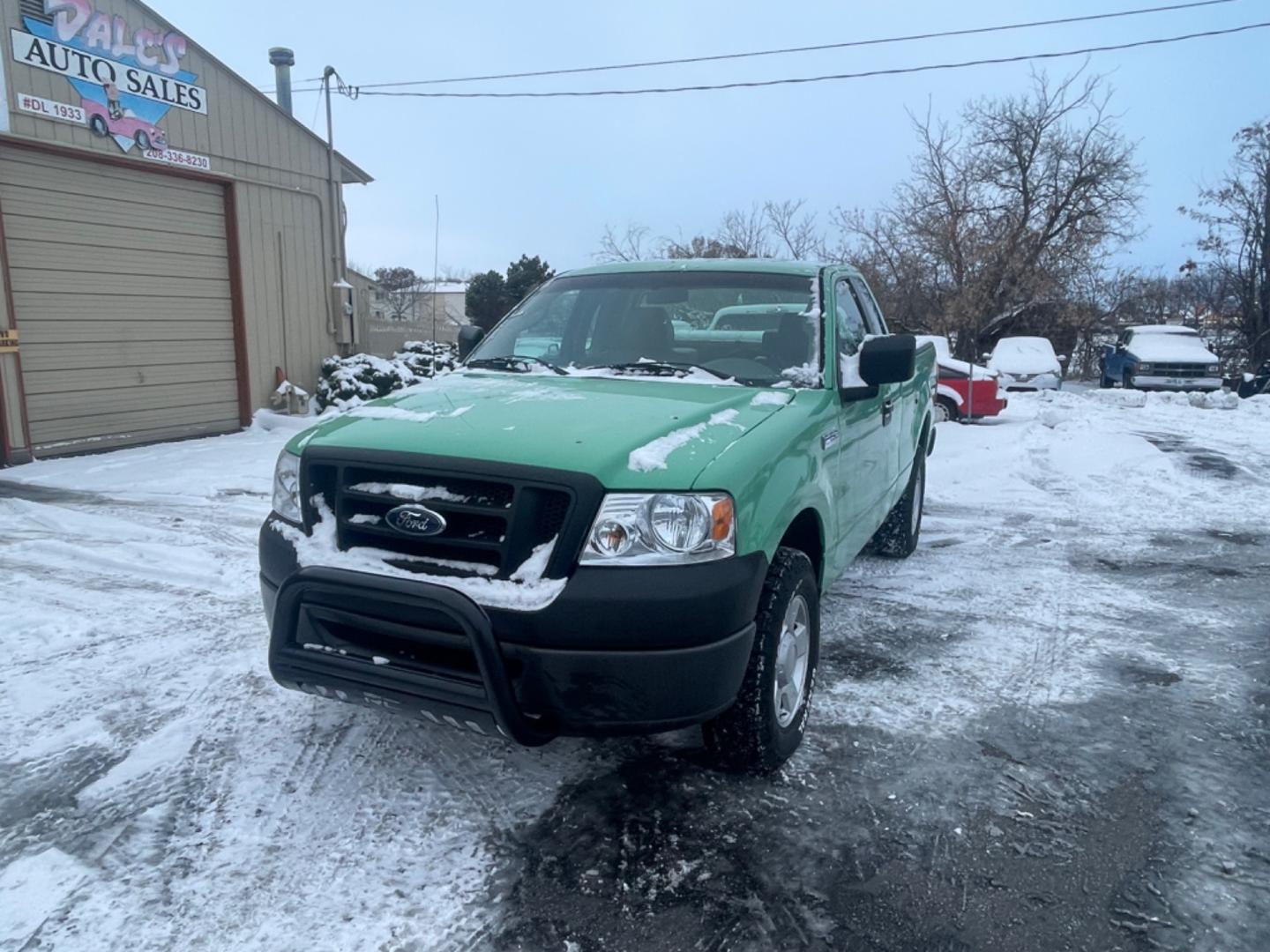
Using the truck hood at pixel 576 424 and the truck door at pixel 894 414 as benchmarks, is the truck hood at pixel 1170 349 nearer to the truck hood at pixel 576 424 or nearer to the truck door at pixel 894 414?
the truck door at pixel 894 414

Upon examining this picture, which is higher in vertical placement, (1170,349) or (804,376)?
(804,376)

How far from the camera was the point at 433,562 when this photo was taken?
2.85 metres

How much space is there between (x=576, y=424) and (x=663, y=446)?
348 mm

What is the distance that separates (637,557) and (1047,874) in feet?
5.00

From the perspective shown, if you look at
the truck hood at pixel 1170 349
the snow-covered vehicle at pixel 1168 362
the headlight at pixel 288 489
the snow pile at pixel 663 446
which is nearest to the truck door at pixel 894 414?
the snow pile at pixel 663 446

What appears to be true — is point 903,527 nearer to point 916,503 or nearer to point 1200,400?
point 916,503

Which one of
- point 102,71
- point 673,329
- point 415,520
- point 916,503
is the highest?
point 102,71

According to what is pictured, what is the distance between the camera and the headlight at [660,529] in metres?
2.71

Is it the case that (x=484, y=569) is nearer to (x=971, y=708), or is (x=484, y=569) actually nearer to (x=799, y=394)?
(x=799, y=394)

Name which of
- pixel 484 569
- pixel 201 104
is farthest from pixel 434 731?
pixel 201 104

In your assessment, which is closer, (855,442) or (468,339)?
(855,442)

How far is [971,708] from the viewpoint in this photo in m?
3.93

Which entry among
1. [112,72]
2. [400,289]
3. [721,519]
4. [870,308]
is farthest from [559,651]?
[400,289]

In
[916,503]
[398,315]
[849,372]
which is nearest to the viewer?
[849,372]
